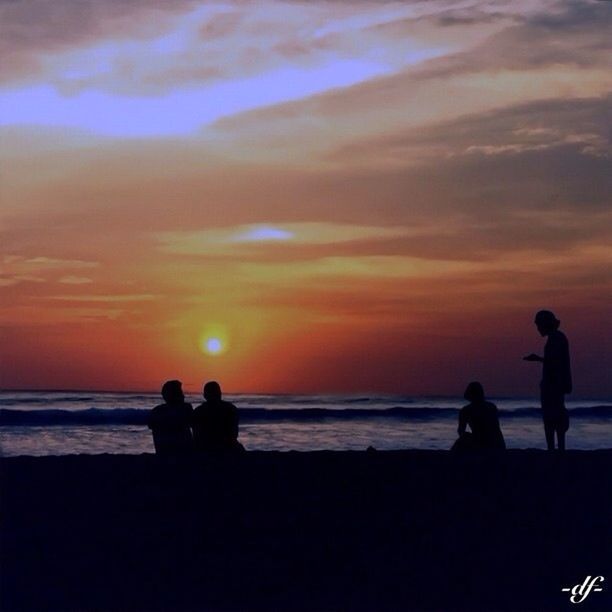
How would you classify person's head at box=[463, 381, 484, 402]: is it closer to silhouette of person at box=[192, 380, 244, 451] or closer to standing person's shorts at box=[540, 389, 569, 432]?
standing person's shorts at box=[540, 389, 569, 432]

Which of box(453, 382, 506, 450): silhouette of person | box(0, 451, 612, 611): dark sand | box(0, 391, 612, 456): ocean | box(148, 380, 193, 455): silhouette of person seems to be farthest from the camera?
box(0, 391, 612, 456): ocean

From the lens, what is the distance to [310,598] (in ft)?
21.9

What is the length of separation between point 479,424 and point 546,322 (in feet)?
4.56

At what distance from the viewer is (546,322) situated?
37.8ft

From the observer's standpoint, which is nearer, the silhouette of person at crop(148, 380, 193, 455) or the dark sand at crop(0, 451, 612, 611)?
the dark sand at crop(0, 451, 612, 611)

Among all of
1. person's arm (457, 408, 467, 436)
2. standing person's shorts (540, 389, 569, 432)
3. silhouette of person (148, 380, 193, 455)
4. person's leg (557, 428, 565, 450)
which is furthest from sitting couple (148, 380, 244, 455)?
person's leg (557, 428, 565, 450)

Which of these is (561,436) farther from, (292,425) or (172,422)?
(292,425)

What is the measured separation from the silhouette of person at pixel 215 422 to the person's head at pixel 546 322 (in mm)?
3478

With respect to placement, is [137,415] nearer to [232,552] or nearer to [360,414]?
[360,414]

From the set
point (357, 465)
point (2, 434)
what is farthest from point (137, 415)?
point (357, 465)

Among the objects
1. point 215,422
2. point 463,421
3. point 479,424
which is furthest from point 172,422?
point 479,424

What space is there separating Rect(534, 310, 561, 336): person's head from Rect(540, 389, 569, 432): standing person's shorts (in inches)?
26.7

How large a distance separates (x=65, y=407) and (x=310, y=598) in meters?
36.0

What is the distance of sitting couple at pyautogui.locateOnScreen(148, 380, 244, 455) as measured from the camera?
448 inches
